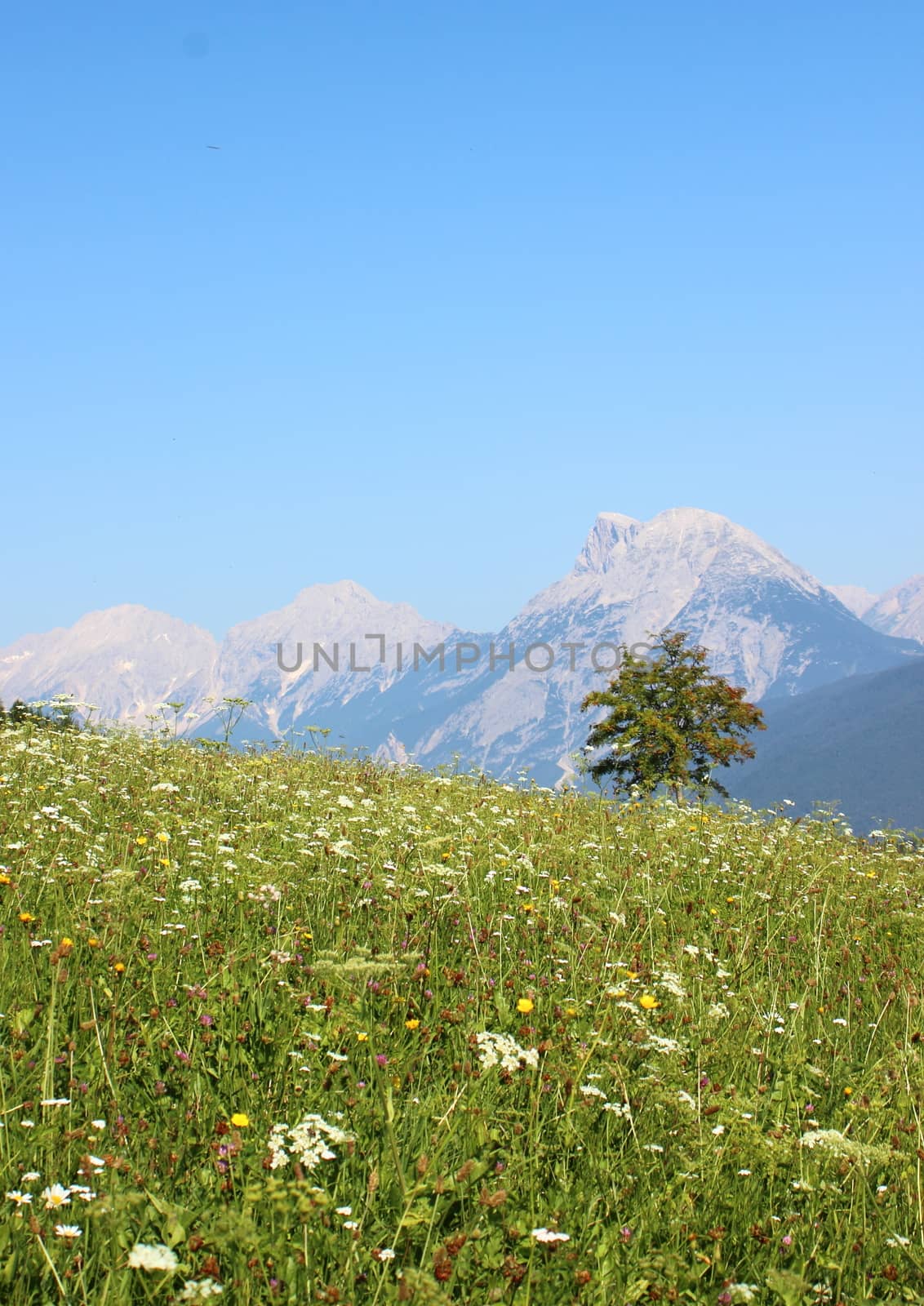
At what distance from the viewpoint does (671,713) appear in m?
52.7

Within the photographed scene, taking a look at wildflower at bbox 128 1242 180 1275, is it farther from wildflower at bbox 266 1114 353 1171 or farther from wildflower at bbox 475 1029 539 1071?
wildflower at bbox 475 1029 539 1071

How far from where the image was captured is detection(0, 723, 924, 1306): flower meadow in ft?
10.7

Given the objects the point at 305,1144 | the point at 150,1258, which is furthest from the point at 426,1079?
the point at 150,1258

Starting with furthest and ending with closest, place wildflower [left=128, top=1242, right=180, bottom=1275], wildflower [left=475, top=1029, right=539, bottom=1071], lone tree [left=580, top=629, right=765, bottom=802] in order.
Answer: lone tree [left=580, top=629, right=765, bottom=802] < wildflower [left=475, top=1029, right=539, bottom=1071] < wildflower [left=128, top=1242, right=180, bottom=1275]

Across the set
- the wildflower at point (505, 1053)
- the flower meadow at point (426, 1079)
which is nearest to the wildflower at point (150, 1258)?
the flower meadow at point (426, 1079)

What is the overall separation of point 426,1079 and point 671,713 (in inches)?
1941

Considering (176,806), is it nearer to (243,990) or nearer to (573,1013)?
(243,990)

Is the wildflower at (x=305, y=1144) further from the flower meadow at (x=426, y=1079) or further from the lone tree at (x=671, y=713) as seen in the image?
the lone tree at (x=671, y=713)

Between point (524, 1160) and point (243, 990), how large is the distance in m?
2.00

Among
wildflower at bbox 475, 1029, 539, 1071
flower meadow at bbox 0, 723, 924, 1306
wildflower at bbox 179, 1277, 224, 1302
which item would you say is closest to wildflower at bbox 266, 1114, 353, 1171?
flower meadow at bbox 0, 723, 924, 1306

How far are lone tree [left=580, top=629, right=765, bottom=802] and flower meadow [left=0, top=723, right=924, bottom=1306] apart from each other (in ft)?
138

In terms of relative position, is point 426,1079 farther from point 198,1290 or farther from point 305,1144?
point 198,1290

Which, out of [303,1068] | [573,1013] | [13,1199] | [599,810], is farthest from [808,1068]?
[599,810]

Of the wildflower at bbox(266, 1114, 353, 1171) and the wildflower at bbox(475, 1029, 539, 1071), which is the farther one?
the wildflower at bbox(475, 1029, 539, 1071)
